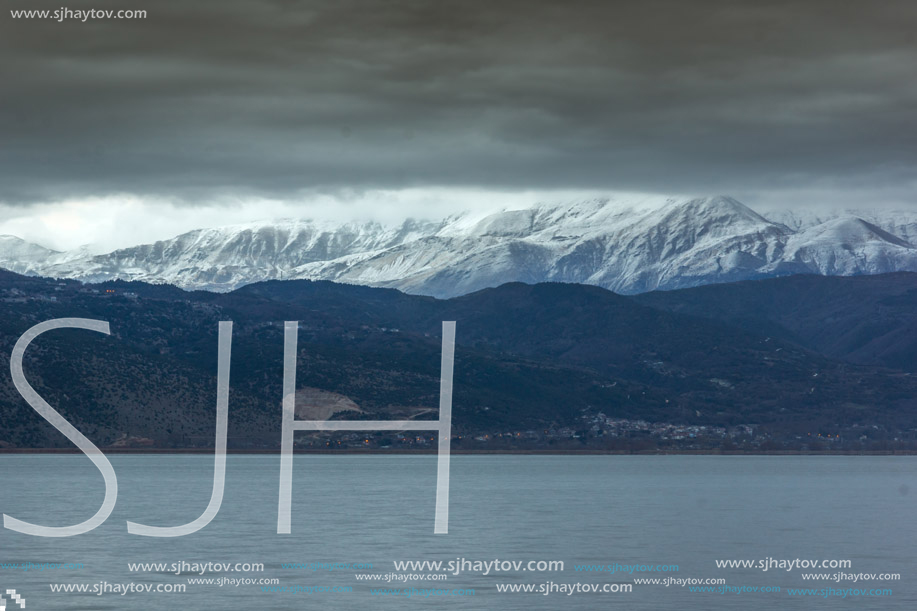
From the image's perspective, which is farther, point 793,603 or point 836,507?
point 836,507

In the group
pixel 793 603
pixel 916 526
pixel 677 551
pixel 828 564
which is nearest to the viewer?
pixel 793 603

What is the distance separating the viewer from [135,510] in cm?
16350

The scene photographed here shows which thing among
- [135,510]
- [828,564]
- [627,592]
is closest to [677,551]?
[828,564]

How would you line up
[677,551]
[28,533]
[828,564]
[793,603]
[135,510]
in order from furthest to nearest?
[135,510] < [28,533] < [677,551] < [828,564] < [793,603]

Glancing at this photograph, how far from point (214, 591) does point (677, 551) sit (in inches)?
1753

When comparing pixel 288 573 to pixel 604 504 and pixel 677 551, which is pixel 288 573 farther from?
pixel 604 504

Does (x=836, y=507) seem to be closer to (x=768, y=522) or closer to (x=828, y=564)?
(x=768, y=522)

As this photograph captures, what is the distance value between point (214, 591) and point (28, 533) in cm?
4471

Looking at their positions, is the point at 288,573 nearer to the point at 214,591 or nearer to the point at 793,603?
the point at 214,591

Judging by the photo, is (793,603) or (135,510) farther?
(135,510)

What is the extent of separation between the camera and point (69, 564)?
10762 cm

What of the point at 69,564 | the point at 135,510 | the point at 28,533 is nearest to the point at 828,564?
the point at 69,564

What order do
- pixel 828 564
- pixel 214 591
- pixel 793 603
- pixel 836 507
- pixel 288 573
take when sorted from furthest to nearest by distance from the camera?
pixel 836 507
pixel 828 564
pixel 288 573
pixel 214 591
pixel 793 603

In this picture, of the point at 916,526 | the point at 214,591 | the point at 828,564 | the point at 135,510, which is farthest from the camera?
the point at 135,510
